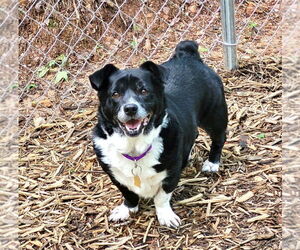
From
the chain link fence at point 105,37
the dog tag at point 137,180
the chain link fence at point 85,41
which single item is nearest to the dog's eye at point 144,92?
the dog tag at point 137,180

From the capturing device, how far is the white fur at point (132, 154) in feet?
9.30

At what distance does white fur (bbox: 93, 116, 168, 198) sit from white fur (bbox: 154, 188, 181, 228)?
14 cm

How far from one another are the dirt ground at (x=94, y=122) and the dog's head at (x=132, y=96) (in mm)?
707

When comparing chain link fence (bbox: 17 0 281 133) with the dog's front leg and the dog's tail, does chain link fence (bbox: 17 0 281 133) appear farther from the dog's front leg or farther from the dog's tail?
the dog's front leg

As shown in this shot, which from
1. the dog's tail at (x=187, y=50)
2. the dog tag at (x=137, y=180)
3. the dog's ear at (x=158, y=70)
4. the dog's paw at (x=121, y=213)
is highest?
the dog's tail at (x=187, y=50)

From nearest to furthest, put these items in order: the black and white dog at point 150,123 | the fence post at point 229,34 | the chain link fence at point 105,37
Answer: the black and white dog at point 150,123 → the fence post at point 229,34 → the chain link fence at point 105,37

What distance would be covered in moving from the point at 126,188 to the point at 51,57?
1.87m

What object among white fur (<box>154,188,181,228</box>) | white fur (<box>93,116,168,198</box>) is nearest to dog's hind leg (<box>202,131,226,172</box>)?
white fur (<box>154,188,181,228</box>)

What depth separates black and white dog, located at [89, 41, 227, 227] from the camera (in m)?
2.74

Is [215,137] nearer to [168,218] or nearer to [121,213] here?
[168,218]

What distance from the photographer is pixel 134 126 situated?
107 inches

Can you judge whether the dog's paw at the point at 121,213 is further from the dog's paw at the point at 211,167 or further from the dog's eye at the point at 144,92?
the dog's eye at the point at 144,92

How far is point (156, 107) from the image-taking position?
2.78 meters

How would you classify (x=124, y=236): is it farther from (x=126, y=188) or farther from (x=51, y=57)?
(x=51, y=57)
